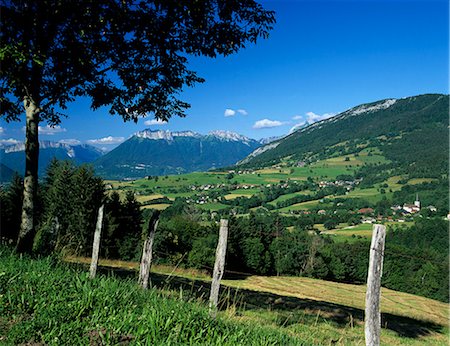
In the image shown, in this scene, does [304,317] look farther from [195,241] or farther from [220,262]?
[195,241]

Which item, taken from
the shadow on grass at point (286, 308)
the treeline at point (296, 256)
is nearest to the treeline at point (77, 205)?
the treeline at point (296, 256)

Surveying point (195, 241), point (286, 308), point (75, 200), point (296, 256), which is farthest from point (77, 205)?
point (296, 256)

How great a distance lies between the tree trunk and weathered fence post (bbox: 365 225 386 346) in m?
7.51

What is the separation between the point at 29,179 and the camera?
28.3 feet

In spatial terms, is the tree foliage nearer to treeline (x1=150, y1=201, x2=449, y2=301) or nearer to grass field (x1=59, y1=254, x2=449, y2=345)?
treeline (x1=150, y1=201, x2=449, y2=301)

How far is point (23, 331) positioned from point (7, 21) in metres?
7.04

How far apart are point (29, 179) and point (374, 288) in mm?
7940

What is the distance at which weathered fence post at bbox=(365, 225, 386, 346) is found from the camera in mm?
4996

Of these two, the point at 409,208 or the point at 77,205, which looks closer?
the point at 77,205

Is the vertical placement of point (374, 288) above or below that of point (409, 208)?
above

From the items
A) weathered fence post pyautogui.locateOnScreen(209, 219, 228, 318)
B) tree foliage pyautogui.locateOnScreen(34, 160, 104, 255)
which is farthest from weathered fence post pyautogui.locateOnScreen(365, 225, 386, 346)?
tree foliage pyautogui.locateOnScreen(34, 160, 104, 255)

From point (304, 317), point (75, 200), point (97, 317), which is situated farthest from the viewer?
point (75, 200)

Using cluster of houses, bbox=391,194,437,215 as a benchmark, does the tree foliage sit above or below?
above

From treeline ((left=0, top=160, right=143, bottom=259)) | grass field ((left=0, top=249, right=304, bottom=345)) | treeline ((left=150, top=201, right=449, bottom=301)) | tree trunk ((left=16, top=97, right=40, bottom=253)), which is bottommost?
treeline ((left=150, top=201, right=449, bottom=301))
